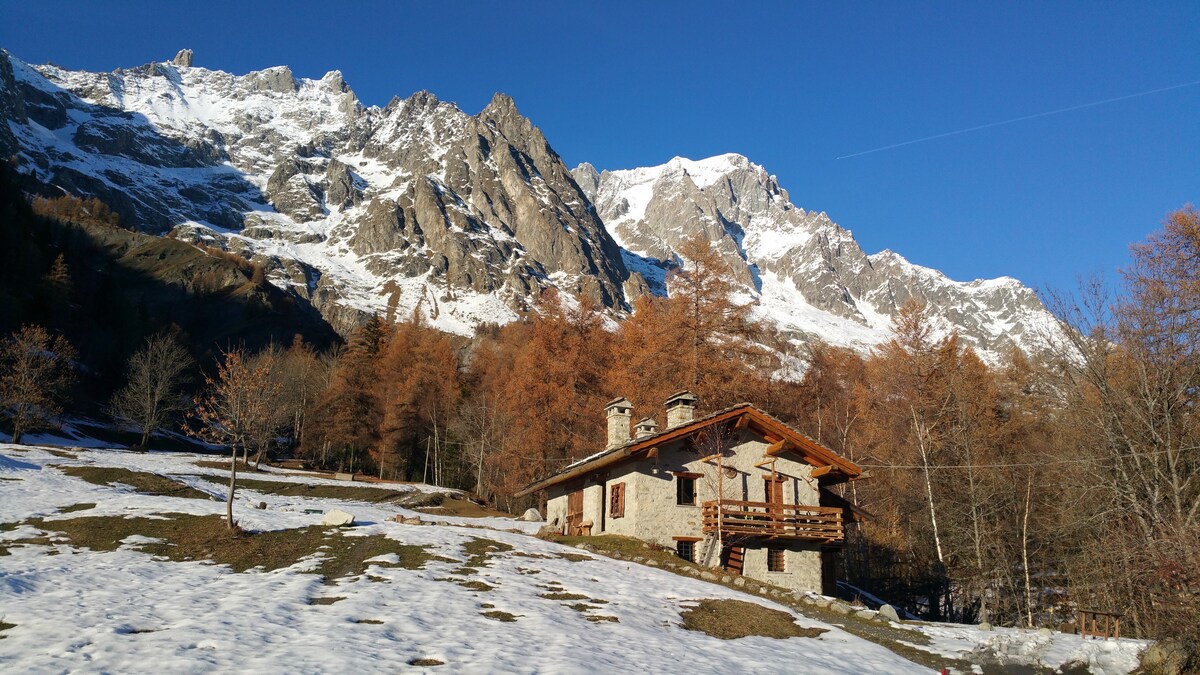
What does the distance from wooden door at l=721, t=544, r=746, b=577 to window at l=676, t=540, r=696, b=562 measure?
1163 millimetres

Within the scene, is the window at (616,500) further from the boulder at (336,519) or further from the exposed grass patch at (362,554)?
the boulder at (336,519)

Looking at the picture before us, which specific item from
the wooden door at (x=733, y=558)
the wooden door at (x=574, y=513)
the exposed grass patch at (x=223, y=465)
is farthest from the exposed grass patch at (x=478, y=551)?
the exposed grass patch at (x=223, y=465)

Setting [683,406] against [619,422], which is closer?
[683,406]

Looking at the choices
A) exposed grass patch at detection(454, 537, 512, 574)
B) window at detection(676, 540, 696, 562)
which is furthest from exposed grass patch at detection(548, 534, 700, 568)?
exposed grass patch at detection(454, 537, 512, 574)

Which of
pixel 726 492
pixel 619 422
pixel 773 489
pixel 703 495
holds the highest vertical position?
pixel 619 422

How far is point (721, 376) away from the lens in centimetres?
3747

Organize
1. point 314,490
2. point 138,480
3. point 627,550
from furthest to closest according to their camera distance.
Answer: point 314,490 → point 138,480 → point 627,550

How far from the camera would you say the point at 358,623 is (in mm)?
14539

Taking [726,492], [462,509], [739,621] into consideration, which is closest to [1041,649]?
[739,621]

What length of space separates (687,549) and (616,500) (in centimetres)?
348

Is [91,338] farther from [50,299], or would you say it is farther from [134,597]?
[134,597]

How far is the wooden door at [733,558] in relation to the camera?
94.7 ft

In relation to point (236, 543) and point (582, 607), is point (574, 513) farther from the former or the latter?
point (582, 607)

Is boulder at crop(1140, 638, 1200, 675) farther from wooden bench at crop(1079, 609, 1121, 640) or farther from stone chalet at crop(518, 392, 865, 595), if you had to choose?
stone chalet at crop(518, 392, 865, 595)
